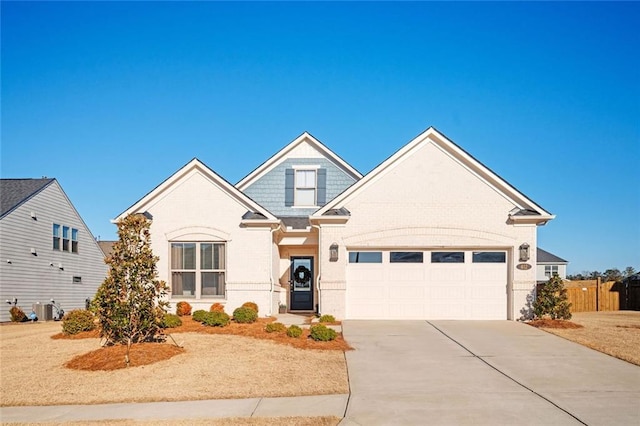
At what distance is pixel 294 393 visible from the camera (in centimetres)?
938

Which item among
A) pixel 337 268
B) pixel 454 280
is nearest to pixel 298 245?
pixel 337 268

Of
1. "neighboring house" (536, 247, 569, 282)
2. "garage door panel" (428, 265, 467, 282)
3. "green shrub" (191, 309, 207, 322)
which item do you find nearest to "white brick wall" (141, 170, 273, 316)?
"green shrub" (191, 309, 207, 322)

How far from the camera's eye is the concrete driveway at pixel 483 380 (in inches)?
320

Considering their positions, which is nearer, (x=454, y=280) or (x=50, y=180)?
(x=454, y=280)

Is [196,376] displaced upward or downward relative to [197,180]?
downward

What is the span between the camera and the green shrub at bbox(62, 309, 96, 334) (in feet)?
51.7

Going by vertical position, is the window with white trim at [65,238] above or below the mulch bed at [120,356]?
above

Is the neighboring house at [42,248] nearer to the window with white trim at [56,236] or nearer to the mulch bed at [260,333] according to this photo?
the window with white trim at [56,236]

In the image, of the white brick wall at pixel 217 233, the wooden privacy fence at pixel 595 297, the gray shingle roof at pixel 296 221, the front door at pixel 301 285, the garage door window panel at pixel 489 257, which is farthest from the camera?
the wooden privacy fence at pixel 595 297

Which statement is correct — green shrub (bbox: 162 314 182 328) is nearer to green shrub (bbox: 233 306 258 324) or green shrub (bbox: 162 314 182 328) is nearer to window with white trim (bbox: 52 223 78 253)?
green shrub (bbox: 233 306 258 324)

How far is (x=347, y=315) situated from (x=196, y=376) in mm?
8631

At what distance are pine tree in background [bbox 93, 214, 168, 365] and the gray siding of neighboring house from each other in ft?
36.9

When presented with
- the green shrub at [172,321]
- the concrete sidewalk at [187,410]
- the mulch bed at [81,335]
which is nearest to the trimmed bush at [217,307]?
the green shrub at [172,321]

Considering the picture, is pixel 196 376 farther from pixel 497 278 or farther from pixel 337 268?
pixel 497 278
